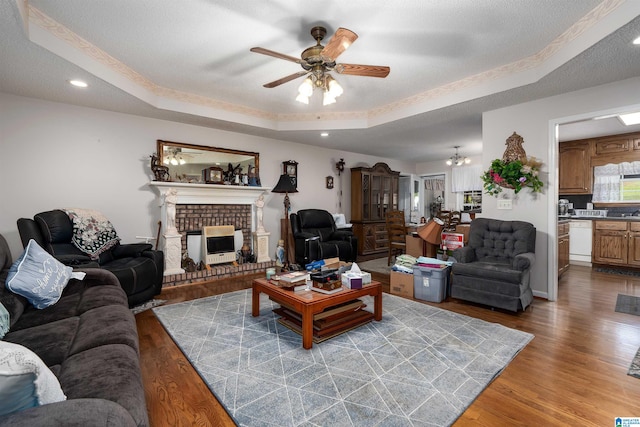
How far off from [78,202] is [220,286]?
6.84 ft

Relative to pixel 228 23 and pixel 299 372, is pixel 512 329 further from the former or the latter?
pixel 228 23

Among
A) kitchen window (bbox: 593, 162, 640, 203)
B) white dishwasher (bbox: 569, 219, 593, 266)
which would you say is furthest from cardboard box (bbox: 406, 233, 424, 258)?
kitchen window (bbox: 593, 162, 640, 203)

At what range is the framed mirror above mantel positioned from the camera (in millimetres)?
4395

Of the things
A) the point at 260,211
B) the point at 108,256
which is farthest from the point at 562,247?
the point at 108,256

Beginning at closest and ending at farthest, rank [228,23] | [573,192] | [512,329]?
1. [228,23]
2. [512,329]
3. [573,192]

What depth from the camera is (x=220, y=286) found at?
13.3 ft

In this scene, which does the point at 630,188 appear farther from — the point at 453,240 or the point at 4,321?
the point at 4,321

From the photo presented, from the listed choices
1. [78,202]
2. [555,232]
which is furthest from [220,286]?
[555,232]

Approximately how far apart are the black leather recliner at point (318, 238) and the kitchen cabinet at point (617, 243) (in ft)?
13.7

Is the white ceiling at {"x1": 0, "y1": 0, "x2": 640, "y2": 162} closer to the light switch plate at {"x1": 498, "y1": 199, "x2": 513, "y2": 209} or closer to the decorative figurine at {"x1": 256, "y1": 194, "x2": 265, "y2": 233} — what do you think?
the light switch plate at {"x1": 498, "y1": 199, "x2": 513, "y2": 209}

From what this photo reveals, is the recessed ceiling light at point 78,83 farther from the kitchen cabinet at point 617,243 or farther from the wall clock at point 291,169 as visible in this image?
the kitchen cabinet at point 617,243

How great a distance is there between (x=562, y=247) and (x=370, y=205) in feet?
11.2

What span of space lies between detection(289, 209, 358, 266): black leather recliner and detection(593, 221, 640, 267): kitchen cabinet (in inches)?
165

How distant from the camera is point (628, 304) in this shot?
3283 mm
